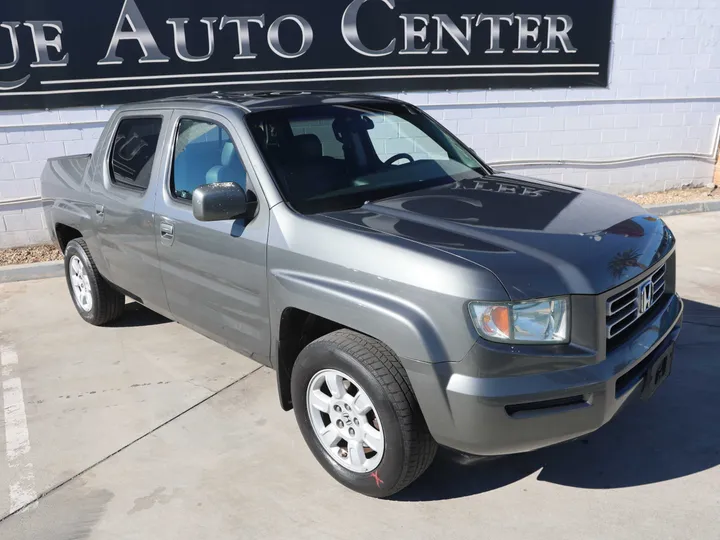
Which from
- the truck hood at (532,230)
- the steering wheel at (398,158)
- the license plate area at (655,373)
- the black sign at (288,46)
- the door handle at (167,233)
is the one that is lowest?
the license plate area at (655,373)

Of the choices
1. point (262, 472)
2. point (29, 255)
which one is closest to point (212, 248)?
point (262, 472)

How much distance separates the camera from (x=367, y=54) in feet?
27.0

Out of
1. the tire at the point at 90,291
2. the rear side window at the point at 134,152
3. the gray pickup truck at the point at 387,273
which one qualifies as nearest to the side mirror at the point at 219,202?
the gray pickup truck at the point at 387,273

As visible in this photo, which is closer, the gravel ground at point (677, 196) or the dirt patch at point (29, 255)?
the dirt patch at point (29, 255)

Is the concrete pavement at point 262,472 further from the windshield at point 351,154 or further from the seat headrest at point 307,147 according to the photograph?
the seat headrest at point 307,147

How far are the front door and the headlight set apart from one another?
123cm

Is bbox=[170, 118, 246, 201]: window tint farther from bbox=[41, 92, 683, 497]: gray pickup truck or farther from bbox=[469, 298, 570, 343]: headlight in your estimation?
bbox=[469, 298, 570, 343]: headlight

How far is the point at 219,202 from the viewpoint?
3.23 meters

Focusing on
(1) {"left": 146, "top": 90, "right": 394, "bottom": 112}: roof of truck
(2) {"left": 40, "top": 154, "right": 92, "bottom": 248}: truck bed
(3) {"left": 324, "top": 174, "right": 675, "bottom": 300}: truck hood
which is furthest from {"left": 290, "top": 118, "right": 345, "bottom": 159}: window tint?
(2) {"left": 40, "top": 154, "right": 92, "bottom": 248}: truck bed

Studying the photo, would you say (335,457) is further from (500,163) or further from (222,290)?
(500,163)

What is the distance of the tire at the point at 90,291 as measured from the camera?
5176 millimetres

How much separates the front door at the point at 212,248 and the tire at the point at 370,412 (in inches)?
16.8

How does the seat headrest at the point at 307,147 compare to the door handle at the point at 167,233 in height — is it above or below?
above

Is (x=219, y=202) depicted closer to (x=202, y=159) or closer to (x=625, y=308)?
(x=202, y=159)
